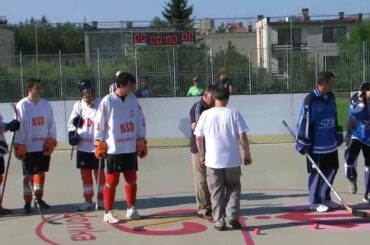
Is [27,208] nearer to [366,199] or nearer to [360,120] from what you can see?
[366,199]

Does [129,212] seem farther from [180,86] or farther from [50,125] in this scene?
[180,86]

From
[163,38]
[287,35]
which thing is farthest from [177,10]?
[163,38]

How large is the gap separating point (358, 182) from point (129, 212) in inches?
173

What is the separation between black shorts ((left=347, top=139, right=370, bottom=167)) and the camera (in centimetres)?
1003

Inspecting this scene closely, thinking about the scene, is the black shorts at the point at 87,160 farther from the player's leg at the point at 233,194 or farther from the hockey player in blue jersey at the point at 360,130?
the hockey player in blue jersey at the point at 360,130

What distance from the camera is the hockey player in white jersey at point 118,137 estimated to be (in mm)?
8656

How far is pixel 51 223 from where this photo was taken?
29.1 feet

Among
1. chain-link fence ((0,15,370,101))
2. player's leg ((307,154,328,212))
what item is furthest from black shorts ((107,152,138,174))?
chain-link fence ((0,15,370,101))

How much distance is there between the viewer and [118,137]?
28.6 ft

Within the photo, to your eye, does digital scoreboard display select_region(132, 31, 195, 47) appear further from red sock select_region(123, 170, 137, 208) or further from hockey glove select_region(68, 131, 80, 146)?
red sock select_region(123, 170, 137, 208)

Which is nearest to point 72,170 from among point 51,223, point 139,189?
point 139,189

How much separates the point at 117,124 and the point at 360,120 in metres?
3.56

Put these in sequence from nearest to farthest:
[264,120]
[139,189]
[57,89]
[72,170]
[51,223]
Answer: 1. [51,223]
2. [139,189]
3. [72,170]
4. [264,120]
5. [57,89]

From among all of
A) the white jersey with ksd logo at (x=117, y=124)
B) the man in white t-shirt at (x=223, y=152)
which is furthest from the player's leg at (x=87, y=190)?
the man in white t-shirt at (x=223, y=152)
